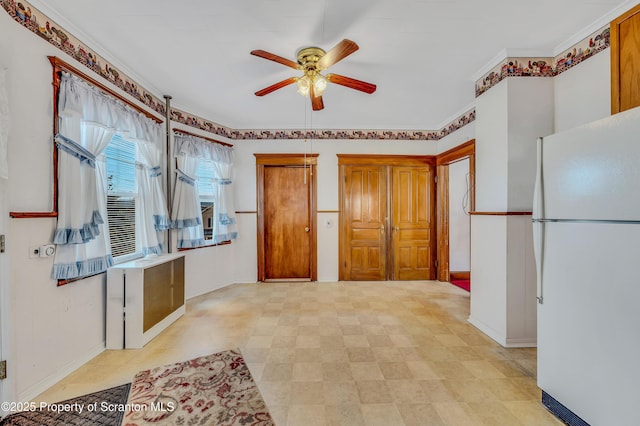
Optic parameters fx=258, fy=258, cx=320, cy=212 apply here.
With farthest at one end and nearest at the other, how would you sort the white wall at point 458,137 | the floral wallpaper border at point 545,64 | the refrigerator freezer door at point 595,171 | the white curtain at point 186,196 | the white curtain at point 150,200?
1. the white wall at point 458,137
2. the white curtain at point 186,196
3. the white curtain at point 150,200
4. the floral wallpaper border at point 545,64
5. the refrigerator freezer door at point 595,171

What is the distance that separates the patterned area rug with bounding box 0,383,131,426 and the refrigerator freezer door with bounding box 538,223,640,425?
2732 mm

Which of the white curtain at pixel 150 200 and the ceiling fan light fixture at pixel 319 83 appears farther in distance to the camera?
the white curtain at pixel 150 200

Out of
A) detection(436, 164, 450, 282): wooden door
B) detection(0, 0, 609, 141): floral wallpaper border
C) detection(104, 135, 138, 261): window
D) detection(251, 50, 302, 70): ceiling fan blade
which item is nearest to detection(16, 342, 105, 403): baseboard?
detection(104, 135, 138, 261): window

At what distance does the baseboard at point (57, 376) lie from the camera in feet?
→ 5.77

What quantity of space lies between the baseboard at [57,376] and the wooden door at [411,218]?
4129 millimetres

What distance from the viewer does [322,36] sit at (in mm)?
2184

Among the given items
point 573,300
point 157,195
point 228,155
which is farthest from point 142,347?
point 573,300

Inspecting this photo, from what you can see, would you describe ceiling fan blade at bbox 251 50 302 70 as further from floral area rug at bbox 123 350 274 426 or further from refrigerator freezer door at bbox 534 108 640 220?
floral area rug at bbox 123 350 274 426

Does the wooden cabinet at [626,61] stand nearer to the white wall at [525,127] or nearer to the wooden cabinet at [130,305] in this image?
the white wall at [525,127]

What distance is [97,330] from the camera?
2367 millimetres

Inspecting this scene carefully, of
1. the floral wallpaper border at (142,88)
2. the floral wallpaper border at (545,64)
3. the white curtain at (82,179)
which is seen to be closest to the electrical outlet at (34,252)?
the white curtain at (82,179)

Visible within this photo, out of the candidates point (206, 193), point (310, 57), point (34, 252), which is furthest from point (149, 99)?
point (310, 57)

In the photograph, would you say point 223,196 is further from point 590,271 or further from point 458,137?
point 590,271

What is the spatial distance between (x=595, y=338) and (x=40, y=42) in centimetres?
406
